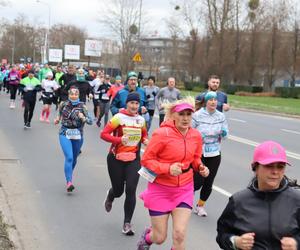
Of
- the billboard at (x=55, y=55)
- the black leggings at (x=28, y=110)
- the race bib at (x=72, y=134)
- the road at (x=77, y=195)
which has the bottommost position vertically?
the road at (x=77, y=195)

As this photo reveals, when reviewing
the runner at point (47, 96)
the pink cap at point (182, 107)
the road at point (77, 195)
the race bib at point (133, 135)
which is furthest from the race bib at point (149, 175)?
the runner at point (47, 96)

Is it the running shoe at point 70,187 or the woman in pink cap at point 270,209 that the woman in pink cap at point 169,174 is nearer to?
the woman in pink cap at point 270,209

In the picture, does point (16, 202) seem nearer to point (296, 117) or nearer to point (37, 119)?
point (37, 119)

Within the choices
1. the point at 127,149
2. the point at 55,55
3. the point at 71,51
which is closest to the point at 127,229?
the point at 127,149

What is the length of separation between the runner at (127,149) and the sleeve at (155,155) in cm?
134

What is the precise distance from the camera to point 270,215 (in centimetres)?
302

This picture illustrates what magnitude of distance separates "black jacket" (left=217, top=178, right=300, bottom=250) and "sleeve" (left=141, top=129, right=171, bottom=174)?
186 cm

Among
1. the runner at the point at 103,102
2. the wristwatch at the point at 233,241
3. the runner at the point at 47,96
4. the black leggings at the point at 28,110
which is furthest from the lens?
the runner at the point at 47,96

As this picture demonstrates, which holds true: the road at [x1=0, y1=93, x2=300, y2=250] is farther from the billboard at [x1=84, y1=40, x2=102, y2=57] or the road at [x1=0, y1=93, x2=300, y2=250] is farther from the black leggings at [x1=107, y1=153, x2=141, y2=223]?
the billboard at [x1=84, y1=40, x2=102, y2=57]

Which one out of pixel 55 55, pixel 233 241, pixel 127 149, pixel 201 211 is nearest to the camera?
pixel 233 241

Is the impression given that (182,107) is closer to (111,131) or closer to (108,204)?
(111,131)

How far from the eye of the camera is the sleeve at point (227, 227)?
3.17 m

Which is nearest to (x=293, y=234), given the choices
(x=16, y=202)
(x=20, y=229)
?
(x=20, y=229)

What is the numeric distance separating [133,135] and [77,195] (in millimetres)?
2112
